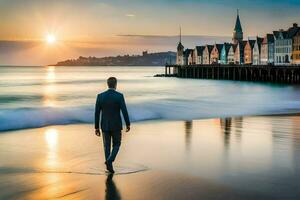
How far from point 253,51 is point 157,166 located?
374ft

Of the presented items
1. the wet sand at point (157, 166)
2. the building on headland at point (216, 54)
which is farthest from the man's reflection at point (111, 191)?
the building on headland at point (216, 54)

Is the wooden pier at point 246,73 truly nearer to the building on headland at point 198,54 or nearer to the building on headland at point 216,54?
the building on headland at point 216,54

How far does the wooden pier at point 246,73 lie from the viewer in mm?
79625

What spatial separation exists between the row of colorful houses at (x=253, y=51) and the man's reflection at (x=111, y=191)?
9036 cm

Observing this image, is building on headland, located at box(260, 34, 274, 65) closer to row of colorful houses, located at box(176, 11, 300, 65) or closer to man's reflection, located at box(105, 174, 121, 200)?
row of colorful houses, located at box(176, 11, 300, 65)

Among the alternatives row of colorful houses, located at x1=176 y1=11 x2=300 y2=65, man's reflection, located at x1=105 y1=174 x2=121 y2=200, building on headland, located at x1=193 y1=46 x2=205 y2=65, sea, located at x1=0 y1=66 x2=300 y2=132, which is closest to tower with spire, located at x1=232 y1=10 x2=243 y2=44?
row of colorful houses, located at x1=176 y1=11 x2=300 y2=65

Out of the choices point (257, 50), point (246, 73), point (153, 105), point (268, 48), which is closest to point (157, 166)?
point (153, 105)

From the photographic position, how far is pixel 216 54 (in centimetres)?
13938

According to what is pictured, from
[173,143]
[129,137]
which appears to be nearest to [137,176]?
[173,143]

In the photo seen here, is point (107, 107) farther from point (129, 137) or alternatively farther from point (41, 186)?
point (129, 137)

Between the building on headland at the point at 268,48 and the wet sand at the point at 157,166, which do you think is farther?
the building on headland at the point at 268,48

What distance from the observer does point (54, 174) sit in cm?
955

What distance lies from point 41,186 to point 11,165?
7.81 feet

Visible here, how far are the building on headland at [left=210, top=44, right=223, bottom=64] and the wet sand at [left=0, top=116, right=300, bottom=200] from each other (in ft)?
405
